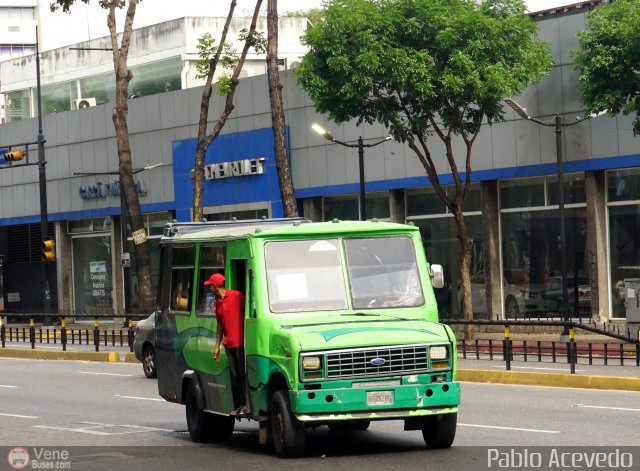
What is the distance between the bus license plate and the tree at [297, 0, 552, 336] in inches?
755

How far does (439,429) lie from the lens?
45.2ft

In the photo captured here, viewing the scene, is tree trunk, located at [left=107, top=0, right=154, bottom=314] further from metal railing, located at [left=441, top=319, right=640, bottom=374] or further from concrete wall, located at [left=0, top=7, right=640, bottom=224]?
metal railing, located at [left=441, top=319, right=640, bottom=374]

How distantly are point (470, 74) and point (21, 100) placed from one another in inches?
1374

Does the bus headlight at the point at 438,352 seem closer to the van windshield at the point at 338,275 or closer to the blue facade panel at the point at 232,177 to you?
the van windshield at the point at 338,275

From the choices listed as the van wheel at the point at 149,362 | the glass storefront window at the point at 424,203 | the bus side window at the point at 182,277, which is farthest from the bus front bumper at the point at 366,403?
the glass storefront window at the point at 424,203

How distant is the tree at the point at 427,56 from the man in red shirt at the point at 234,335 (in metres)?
18.2

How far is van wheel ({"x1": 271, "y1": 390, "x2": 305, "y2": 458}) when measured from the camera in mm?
13273

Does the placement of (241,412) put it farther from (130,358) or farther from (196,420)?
(130,358)

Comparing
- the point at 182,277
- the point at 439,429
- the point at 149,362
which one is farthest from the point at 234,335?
the point at 149,362

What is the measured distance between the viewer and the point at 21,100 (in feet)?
205

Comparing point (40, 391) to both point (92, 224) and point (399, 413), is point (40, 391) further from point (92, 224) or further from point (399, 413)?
point (92, 224)

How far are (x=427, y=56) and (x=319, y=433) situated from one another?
17.7 m

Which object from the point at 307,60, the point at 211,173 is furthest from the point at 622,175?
the point at 211,173

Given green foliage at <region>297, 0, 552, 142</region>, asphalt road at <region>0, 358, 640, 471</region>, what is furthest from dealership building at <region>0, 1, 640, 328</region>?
asphalt road at <region>0, 358, 640, 471</region>
